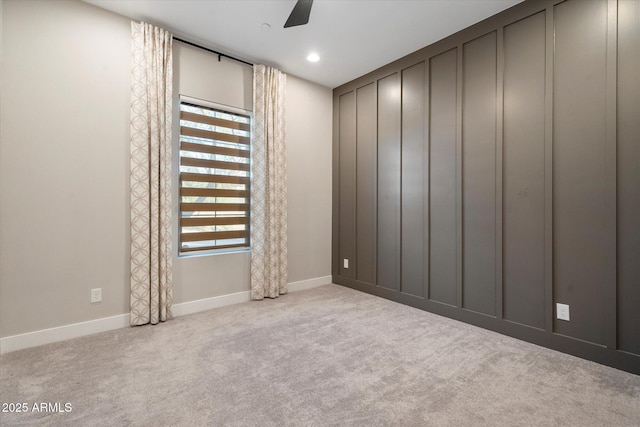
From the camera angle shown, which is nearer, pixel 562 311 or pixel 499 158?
pixel 562 311

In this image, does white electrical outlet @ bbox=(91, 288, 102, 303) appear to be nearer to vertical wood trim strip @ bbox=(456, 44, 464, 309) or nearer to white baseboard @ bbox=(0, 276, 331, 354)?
white baseboard @ bbox=(0, 276, 331, 354)

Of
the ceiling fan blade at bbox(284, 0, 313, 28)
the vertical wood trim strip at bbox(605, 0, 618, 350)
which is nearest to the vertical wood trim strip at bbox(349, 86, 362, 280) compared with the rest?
the ceiling fan blade at bbox(284, 0, 313, 28)

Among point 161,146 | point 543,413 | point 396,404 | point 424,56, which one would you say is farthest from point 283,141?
point 543,413

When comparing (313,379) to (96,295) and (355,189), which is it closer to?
(96,295)

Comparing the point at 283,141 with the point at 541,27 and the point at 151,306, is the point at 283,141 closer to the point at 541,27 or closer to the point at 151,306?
the point at 151,306

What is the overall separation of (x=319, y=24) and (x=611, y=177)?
278cm

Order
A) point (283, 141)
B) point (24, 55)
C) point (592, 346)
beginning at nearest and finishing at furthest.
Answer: point (592, 346)
point (24, 55)
point (283, 141)

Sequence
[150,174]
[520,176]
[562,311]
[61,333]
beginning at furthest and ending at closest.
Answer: [150,174] < [520,176] < [61,333] < [562,311]

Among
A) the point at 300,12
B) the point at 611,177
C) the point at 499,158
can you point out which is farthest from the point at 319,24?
the point at 611,177

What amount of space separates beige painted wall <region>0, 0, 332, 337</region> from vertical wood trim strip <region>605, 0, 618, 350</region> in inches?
148

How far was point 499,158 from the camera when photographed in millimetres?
2840

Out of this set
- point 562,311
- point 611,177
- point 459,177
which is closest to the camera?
point 611,177

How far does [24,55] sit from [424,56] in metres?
3.73

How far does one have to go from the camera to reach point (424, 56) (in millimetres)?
3445
